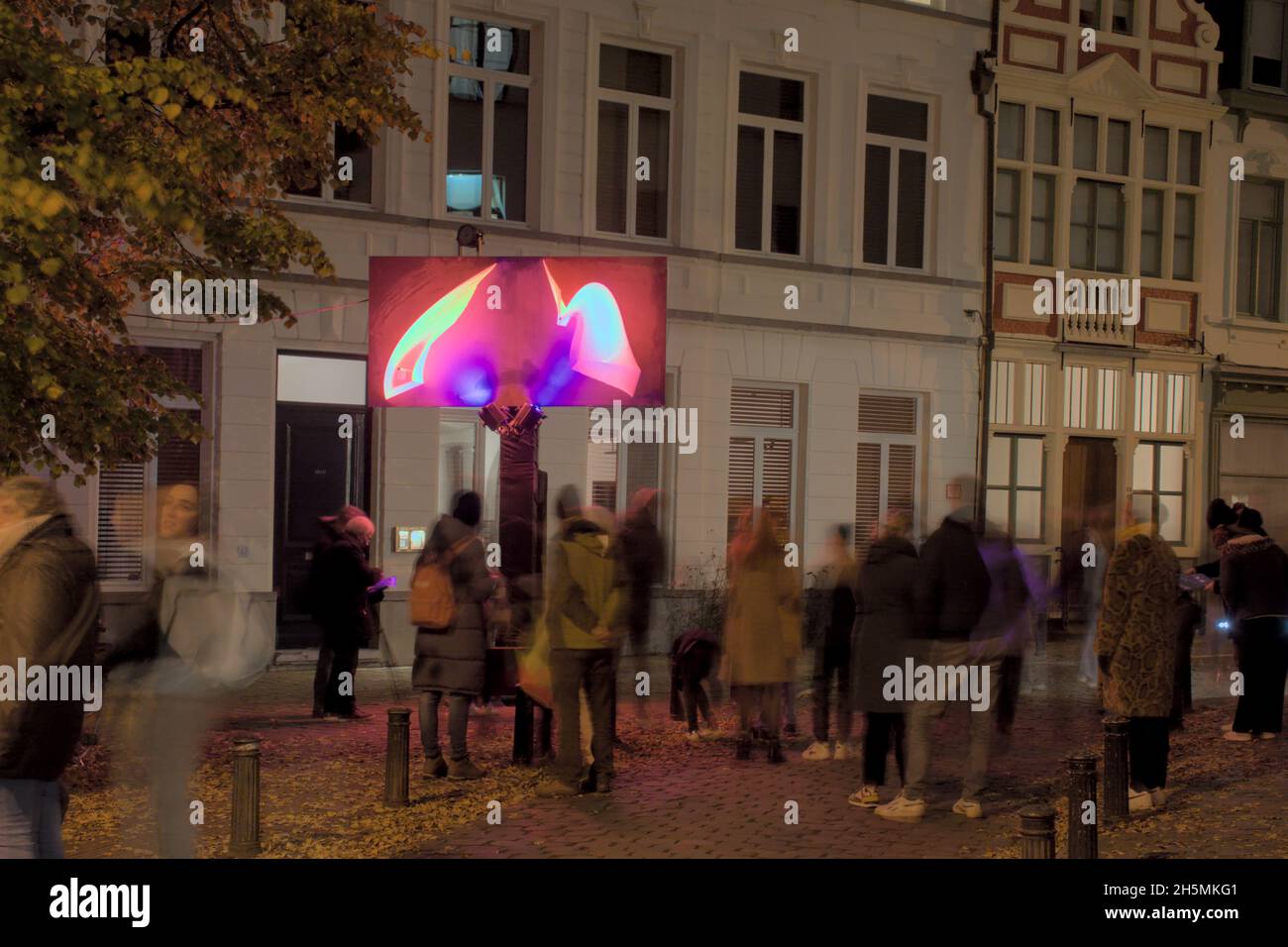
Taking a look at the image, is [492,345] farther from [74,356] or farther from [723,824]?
[723,824]

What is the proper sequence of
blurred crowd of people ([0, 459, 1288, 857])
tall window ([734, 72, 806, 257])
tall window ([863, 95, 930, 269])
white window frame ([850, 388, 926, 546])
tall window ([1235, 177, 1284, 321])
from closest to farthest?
blurred crowd of people ([0, 459, 1288, 857])
tall window ([734, 72, 806, 257])
white window frame ([850, 388, 926, 546])
tall window ([863, 95, 930, 269])
tall window ([1235, 177, 1284, 321])

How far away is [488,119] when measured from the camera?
58.0 ft

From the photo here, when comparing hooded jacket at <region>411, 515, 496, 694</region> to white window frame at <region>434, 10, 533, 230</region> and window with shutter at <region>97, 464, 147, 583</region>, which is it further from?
white window frame at <region>434, 10, 533, 230</region>

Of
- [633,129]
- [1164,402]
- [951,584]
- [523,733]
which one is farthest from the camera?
[1164,402]

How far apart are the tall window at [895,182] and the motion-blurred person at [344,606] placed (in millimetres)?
10438

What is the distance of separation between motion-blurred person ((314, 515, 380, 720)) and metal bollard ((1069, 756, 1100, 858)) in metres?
7.10

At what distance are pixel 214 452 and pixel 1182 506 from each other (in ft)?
52.2

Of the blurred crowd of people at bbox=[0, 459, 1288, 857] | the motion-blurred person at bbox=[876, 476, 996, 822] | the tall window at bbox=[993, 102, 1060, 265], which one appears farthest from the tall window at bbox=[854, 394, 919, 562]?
the motion-blurred person at bbox=[876, 476, 996, 822]

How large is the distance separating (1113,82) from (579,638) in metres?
17.1

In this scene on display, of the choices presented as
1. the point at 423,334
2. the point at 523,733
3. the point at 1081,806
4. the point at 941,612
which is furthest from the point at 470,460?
the point at 1081,806

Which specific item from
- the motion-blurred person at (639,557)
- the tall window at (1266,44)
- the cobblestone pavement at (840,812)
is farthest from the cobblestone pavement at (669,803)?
the tall window at (1266,44)

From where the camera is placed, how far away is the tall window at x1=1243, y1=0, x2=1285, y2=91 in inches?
947

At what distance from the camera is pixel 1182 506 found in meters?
23.6

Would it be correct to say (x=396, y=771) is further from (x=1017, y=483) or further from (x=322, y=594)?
(x=1017, y=483)
